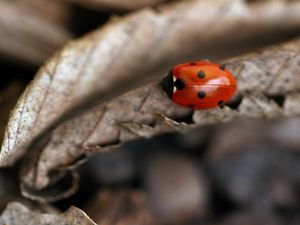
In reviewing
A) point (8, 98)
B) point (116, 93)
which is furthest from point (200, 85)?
point (8, 98)

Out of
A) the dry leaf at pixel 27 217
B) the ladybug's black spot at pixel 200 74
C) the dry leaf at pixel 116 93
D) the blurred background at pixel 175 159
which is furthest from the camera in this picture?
the blurred background at pixel 175 159

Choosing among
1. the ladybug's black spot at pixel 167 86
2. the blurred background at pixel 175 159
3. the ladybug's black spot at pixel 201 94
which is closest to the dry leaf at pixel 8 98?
the blurred background at pixel 175 159

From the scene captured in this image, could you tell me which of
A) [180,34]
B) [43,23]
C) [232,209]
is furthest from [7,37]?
[232,209]

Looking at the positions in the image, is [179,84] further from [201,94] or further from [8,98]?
[8,98]

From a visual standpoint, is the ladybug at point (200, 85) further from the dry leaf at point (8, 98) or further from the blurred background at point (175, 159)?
the dry leaf at point (8, 98)

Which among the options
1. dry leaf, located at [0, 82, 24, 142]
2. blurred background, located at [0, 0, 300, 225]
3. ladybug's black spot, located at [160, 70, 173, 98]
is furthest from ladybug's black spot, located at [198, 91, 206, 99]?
dry leaf, located at [0, 82, 24, 142]

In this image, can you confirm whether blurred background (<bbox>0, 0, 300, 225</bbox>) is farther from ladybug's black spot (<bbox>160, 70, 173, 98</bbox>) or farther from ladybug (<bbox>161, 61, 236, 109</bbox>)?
ladybug's black spot (<bbox>160, 70, 173, 98</bbox>)
